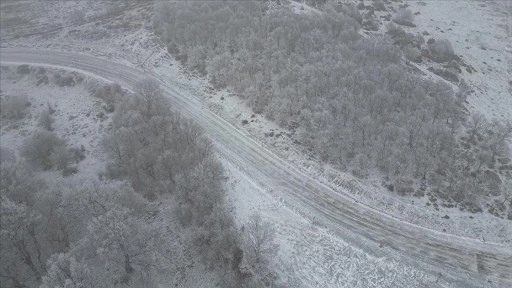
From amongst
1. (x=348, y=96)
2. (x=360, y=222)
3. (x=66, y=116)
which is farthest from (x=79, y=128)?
(x=360, y=222)

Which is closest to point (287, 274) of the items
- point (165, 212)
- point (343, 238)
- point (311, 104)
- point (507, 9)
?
point (343, 238)

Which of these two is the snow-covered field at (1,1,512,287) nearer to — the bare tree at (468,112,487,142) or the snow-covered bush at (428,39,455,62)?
the snow-covered bush at (428,39,455,62)

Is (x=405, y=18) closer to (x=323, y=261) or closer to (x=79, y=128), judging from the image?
(x=323, y=261)

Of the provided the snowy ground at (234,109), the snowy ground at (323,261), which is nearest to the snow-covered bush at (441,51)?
the snowy ground at (234,109)

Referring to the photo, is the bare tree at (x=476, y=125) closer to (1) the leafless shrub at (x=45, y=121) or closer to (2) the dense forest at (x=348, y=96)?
(2) the dense forest at (x=348, y=96)

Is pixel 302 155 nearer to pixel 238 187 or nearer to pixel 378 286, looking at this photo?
pixel 238 187

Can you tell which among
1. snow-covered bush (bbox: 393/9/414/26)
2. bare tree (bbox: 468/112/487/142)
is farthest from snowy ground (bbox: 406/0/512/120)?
bare tree (bbox: 468/112/487/142)
